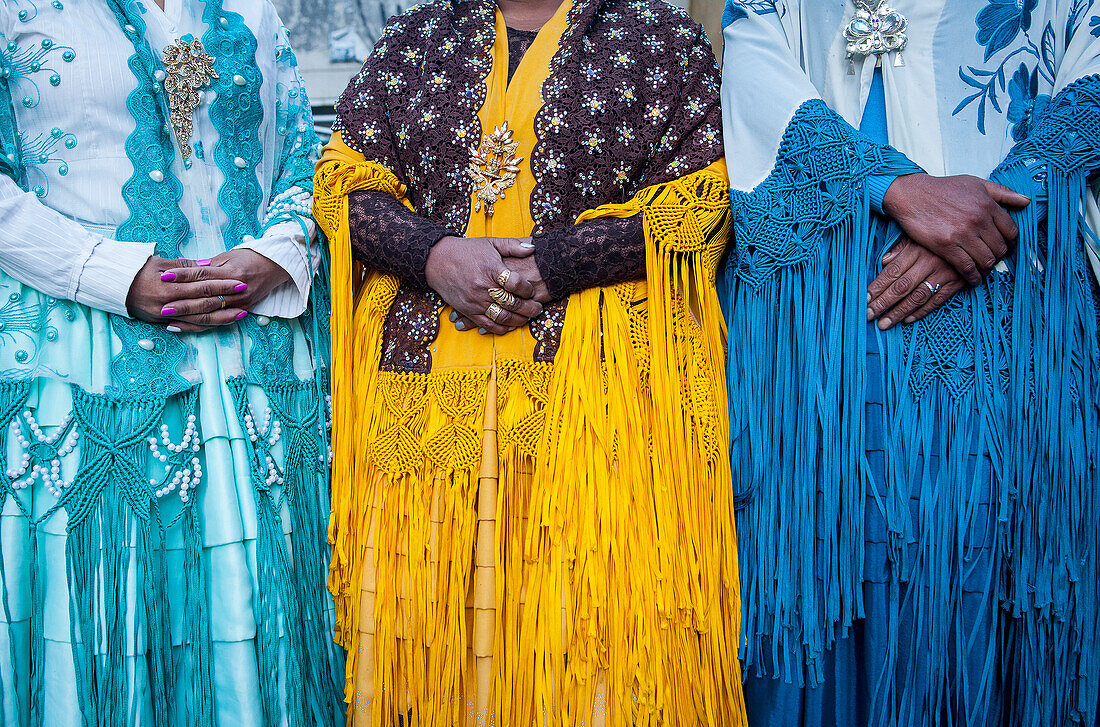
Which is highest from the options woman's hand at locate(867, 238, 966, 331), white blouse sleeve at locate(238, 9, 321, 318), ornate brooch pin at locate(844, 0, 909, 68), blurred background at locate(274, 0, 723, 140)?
blurred background at locate(274, 0, 723, 140)

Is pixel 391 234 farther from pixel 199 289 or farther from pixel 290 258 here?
pixel 199 289

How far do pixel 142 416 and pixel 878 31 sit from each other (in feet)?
4.98

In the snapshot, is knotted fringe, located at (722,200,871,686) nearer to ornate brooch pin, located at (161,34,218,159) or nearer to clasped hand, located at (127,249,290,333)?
clasped hand, located at (127,249,290,333)

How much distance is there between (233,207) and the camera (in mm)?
1671

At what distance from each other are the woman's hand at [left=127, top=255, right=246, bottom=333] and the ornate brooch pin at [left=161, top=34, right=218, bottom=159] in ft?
0.86

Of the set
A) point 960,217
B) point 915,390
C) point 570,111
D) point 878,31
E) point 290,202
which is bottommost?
point 915,390

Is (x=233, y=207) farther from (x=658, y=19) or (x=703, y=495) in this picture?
(x=703, y=495)

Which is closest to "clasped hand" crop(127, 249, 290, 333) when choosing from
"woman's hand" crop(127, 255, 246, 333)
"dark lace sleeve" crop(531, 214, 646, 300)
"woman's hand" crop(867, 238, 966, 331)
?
"woman's hand" crop(127, 255, 246, 333)

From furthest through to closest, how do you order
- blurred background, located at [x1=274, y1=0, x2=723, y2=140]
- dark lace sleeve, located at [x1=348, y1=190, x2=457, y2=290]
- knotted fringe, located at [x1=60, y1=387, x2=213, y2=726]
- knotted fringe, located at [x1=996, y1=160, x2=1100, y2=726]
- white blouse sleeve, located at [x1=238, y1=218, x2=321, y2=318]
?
1. blurred background, located at [x1=274, y1=0, x2=723, y2=140]
2. white blouse sleeve, located at [x1=238, y1=218, x2=321, y2=318]
3. dark lace sleeve, located at [x1=348, y1=190, x2=457, y2=290]
4. knotted fringe, located at [x1=60, y1=387, x2=213, y2=726]
5. knotted fringe, located at [x1=996, y1=160, x2=1100, y2=726]

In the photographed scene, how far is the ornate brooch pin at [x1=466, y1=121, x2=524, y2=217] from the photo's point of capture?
159 cm

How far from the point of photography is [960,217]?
4.41 ft

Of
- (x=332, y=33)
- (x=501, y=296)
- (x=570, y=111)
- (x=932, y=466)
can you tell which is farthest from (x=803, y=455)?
(x=332, y=33)

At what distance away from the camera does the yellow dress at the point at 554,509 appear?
1422 millimetres

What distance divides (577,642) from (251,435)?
73 centimetres
